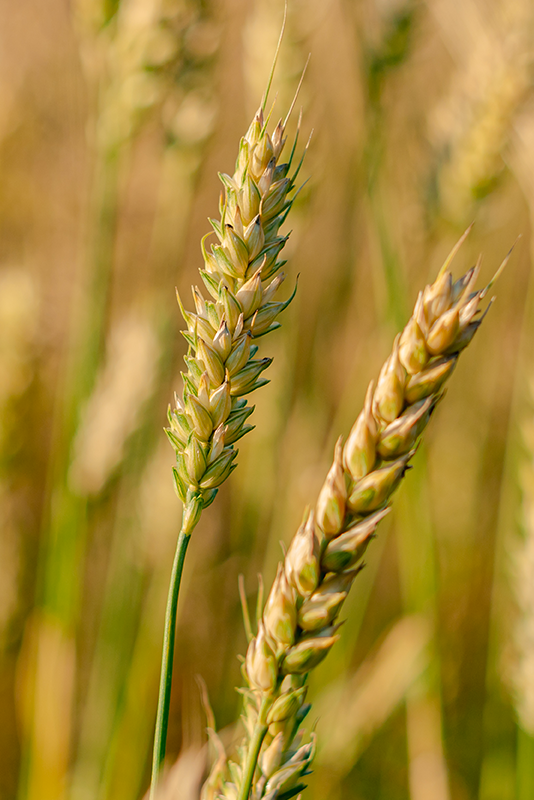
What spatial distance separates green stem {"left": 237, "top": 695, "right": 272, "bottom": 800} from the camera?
0.86ft

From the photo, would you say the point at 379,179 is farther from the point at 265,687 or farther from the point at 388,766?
the point at 388,766

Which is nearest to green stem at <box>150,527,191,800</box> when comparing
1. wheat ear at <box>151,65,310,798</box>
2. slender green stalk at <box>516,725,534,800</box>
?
wheat ear at <box>151,65,310,798</box>

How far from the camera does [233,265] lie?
0.94ft

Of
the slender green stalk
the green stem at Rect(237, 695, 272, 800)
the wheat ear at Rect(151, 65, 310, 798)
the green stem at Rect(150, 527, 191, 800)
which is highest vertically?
the wheat ear at Rect(151, 65, 310, 798)

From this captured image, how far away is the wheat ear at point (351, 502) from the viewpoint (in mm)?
274

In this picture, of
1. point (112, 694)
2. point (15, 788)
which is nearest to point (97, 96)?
point (112, 694)

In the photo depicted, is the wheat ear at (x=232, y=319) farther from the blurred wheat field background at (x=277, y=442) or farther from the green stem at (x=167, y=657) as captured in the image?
the blurred wheat field background at (x=277, y=442)

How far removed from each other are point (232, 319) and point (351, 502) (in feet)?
0.35

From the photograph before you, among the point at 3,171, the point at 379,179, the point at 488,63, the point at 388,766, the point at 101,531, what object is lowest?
A: the point at 388,766

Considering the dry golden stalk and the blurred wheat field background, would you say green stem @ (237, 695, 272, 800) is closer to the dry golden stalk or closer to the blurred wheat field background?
the dry golden stalk

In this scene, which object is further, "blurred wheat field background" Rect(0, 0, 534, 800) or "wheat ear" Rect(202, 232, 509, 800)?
"blurred wheat field background" Rect(0, 0, 534, 800)

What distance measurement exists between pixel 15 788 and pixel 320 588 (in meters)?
1.27

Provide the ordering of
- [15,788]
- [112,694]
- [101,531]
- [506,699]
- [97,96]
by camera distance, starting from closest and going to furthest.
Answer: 1. [97,96]
2. [112,694]
3. [506,699]
4. [15,788]
5. [101,531]

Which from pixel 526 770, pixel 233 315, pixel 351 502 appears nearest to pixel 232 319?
pixel 233 315
